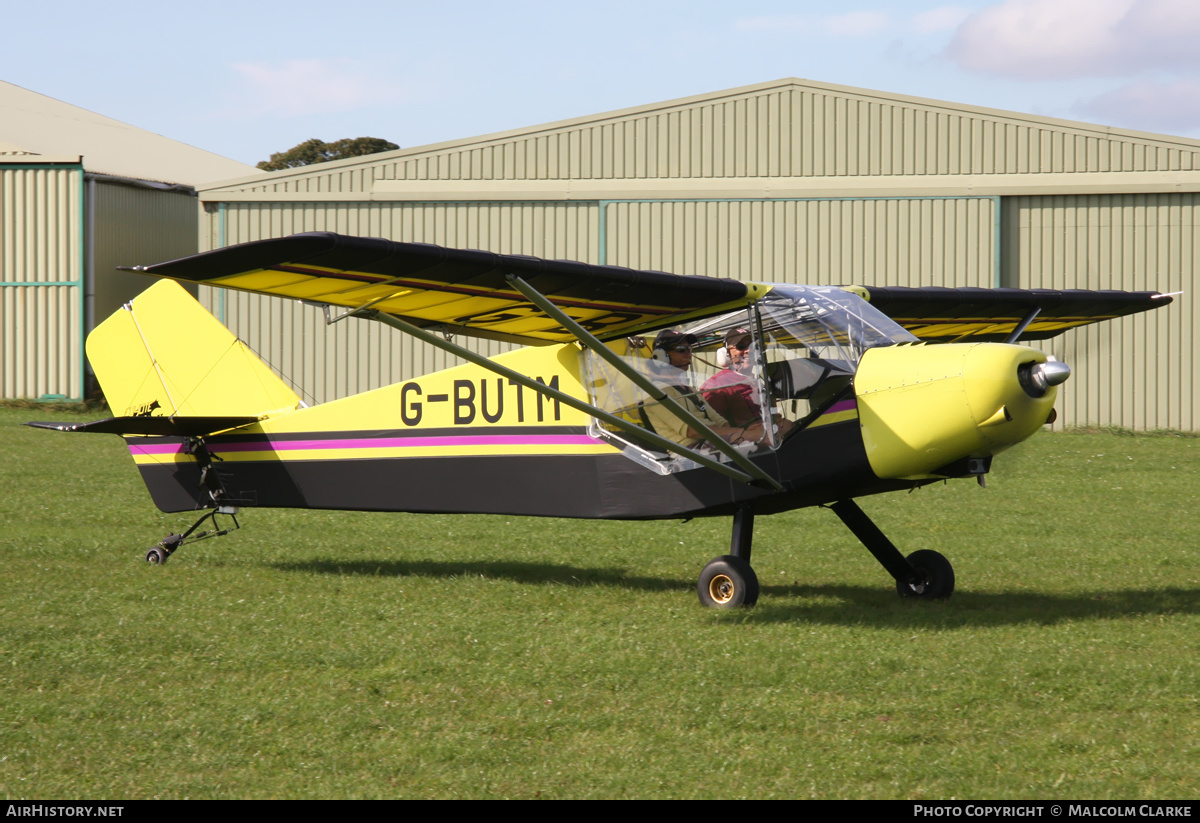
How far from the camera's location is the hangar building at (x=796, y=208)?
881 inches

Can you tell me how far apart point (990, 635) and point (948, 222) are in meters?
17.5

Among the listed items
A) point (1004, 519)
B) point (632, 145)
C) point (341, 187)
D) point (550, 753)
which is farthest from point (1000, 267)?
point (550, 753)

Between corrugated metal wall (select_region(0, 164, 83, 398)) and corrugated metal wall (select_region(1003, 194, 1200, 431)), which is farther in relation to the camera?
corrugated metal wall (select_region(0, 164, 83, 398))

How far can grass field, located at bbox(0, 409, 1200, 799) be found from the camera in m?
4.66

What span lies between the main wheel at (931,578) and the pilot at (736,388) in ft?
5.74

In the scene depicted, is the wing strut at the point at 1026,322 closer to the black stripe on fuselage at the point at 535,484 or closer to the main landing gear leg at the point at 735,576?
the black stripe on fuselage at the point at 535,484

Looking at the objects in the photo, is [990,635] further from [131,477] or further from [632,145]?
[632,145]

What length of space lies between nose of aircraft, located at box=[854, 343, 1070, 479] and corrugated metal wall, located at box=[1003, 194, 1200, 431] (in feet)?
55.0

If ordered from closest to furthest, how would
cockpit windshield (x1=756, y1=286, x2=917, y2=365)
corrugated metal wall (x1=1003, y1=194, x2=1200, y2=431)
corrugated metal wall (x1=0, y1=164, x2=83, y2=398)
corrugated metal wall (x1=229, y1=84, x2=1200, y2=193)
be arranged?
cockpit windshield (x1=756, y1=286, x2=917, y2=365), corrugated metal wall (x1=1003, y1=194, x2=1200, y2=431), corrugated metal wall (x1=229, y1=84, x2=1200, y2=193), corrugated metal wall (x1=0, y1=164, x2=83, y2=398)

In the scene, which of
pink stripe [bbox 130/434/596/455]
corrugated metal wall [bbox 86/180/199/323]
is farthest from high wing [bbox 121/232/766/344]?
corrugated metal wall [bbox 86/180/199/323]

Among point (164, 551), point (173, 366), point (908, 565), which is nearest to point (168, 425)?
point (173, 366)

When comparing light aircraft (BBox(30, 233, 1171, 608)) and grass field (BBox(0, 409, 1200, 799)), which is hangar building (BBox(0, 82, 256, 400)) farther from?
light aircraft (BBox(30, 233, 1171, 608))

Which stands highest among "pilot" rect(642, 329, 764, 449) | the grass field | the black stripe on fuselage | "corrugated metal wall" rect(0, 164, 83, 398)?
"corrugated metal wall" rect(0, 164, 83, 398)

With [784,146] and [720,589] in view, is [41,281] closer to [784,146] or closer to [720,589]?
[784,146]
